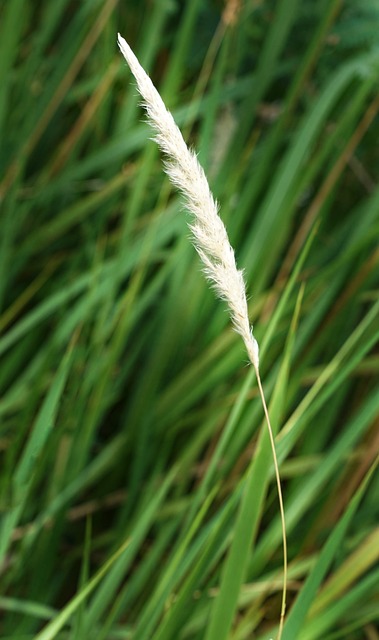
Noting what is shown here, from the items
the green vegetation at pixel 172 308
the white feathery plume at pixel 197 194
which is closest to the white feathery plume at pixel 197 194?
the white feathery plume at pixel 197 194

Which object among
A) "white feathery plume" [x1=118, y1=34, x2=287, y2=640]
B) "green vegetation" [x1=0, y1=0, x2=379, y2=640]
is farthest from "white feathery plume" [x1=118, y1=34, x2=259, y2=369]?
"green vegetation" [x1=0, y1=0, x2=379, y2=640]

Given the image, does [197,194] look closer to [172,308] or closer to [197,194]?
[197,194]

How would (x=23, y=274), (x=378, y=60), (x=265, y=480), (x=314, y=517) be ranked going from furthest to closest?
(x=23, y=274) → (x=378, y=60) → (x=314, y=517) → (x=265, y=480)

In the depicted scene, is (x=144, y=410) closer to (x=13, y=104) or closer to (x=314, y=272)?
(x=314, y=272)

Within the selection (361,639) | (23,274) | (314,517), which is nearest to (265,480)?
(314,517)

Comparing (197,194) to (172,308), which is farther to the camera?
(172,308)

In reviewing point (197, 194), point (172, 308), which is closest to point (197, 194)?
point (197, 194)

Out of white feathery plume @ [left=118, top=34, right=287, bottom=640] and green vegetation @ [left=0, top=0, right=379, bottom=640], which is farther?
green vegetation @ [left=0, top=0, right=379, bottom=640]

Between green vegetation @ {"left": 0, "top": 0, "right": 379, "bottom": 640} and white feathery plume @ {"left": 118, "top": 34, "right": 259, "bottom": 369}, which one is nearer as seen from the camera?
white feathery plume @ {"left": 118, "top": 34, "right": 259, "bottom": 369}

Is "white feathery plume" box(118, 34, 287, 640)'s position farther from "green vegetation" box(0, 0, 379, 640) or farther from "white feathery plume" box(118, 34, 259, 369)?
"green vegetation" box(0, 0, 379, 640)
